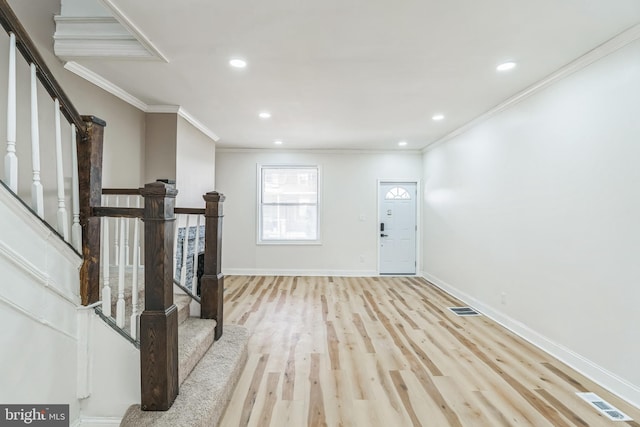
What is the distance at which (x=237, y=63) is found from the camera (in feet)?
8.93


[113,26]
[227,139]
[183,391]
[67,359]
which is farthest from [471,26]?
[227,139]

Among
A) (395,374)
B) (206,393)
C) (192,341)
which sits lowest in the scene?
(395,374)

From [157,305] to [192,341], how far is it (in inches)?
24.9

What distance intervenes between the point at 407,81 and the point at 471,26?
0.93 metres

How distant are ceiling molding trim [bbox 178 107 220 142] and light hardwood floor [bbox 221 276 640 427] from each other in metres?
2.68

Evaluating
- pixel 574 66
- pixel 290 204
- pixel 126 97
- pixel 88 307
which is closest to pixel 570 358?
pixel 574 66

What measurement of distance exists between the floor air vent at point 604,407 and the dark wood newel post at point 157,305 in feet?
9.02

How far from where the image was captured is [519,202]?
3324 millimetres

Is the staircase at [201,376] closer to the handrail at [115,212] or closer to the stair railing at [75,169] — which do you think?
the stair railing at [75,169]

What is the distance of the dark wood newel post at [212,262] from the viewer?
8.23 ft

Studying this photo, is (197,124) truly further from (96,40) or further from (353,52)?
(353,52)

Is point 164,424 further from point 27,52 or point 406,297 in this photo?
point 406,297

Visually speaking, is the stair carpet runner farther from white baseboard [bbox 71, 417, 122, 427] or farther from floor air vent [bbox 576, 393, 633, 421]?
floor air vent [bbox 576, 393, 633, 421]

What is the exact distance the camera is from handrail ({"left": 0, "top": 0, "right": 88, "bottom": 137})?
1392mm
